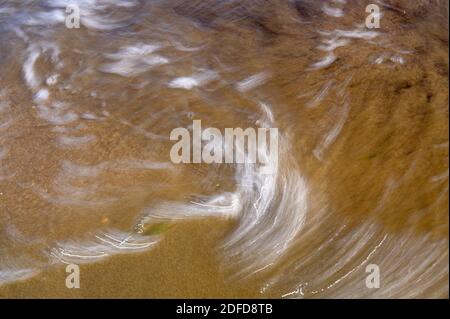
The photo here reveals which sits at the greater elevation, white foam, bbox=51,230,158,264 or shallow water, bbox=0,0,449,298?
shallow water, bbox=0,0,449,298

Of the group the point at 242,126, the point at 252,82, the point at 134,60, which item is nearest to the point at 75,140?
the point at 134,60

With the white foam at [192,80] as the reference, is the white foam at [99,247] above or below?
below

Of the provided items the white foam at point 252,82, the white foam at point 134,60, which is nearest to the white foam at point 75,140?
the white foam at point 134,60

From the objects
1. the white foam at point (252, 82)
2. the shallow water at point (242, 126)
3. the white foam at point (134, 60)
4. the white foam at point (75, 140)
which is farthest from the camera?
the white foam at point (134, 60)

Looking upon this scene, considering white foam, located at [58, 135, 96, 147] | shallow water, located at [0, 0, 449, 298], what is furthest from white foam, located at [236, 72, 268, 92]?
white foam, located at [58, 135, 96, 147]

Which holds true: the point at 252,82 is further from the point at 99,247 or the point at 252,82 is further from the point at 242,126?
the point at 99,247

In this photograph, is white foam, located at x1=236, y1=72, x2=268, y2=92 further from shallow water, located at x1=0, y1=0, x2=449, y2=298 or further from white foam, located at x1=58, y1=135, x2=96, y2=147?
white foam, located at x1=58, y1=135, x2=96, y2=147

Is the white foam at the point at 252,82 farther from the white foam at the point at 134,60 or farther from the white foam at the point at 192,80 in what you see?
the white foam at the point at 134,60
